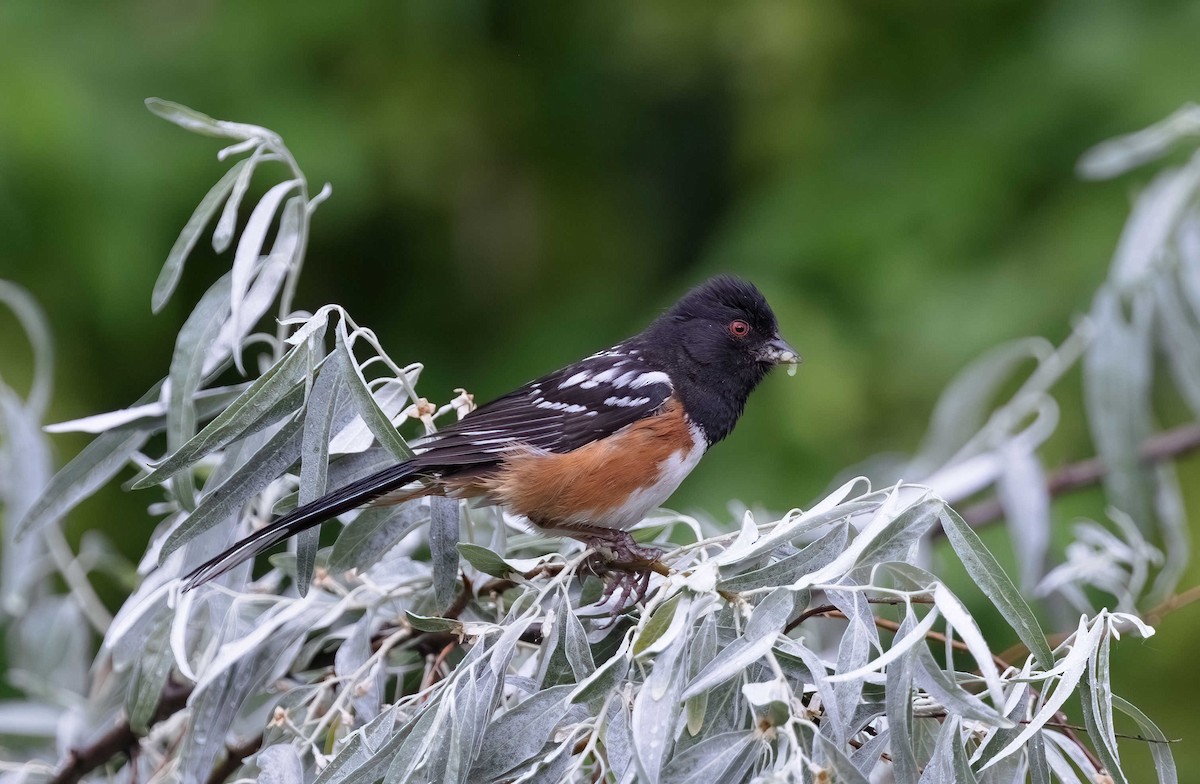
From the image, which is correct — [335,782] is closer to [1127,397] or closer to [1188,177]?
[1127,397]

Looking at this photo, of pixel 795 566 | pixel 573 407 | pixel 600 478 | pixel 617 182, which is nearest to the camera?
pixel 795 566

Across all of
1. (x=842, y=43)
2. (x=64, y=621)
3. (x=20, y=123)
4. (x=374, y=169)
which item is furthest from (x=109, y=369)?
(x=842, y=43)

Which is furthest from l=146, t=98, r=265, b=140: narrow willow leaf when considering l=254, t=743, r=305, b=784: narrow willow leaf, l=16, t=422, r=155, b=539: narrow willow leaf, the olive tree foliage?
l=254, t=743, r=305, b=784: narrow willow leaf

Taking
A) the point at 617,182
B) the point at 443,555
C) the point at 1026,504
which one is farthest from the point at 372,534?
the point at 617,182

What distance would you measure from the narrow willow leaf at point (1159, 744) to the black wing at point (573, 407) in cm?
115

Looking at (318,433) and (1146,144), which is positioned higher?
(1146,144)

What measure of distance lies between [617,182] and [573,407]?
3383 mm

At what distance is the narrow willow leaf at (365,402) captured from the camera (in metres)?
1.60

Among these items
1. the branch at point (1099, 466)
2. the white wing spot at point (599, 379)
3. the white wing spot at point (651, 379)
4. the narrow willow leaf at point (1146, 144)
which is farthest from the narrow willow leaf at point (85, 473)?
the narrow willow leaf at point (1146, 144)

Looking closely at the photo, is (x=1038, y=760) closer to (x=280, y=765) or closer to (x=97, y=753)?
(x=280, y=765)

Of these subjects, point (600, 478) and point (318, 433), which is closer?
point (318, 433)

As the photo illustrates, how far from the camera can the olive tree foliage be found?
1407 millimetres

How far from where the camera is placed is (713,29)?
511 centimetres

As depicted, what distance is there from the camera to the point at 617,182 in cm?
564
